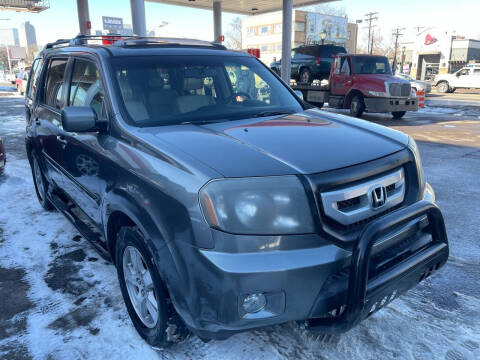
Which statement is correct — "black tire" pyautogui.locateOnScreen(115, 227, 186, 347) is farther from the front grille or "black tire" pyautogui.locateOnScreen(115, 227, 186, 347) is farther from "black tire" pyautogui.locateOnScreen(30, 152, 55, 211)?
the front grille

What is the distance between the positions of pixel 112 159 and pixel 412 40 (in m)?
58.9

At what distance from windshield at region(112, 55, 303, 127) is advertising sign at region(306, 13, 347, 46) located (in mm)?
68424

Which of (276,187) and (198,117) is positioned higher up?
(198,117)

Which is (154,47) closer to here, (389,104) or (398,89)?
(389,104)

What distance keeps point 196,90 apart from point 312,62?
16.3 metres

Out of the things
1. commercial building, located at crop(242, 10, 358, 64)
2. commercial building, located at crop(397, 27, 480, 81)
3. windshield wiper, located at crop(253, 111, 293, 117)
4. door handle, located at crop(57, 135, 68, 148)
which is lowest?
door handle, located at crop(57, 135, 68, 148)

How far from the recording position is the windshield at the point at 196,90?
2854mm

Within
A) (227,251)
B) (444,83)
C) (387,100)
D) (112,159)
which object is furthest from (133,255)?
(444,83)

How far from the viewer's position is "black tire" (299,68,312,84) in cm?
1883

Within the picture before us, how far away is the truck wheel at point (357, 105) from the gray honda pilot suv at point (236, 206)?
1148 cm

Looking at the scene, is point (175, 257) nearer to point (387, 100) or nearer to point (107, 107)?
point (107, 107)

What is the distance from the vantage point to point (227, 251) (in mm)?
1853

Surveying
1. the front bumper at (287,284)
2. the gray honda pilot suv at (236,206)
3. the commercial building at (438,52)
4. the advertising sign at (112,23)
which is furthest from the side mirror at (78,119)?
the commercial building at (438,52)

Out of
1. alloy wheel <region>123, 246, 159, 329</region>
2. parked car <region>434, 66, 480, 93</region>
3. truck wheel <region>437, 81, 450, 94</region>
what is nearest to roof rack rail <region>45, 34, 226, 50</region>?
alloy wheel <region>123, 246, 159, 329</region>
